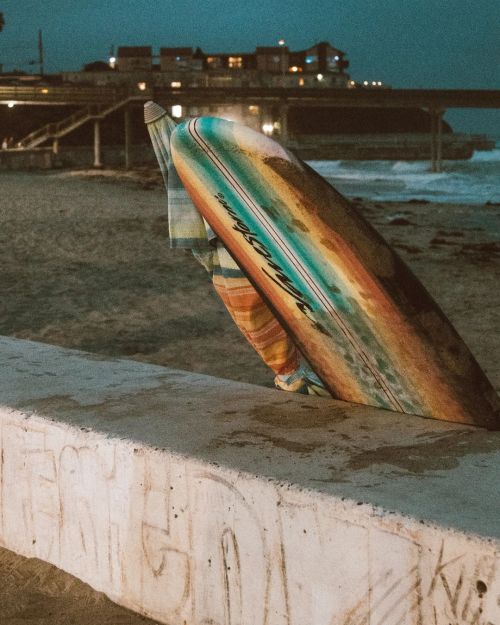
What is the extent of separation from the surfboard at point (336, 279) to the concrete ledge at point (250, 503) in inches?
6.2

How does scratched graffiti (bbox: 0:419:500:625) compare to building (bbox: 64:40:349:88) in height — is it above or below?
below

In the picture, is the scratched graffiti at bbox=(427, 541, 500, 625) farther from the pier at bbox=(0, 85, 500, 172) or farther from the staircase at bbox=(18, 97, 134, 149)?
the staircase at bbox=(18, 97, 134, 149)

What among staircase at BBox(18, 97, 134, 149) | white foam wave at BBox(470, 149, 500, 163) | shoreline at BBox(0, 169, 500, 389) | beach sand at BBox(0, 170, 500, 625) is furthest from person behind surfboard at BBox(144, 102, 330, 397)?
white foam wave at BBox(470, 149, 500, 163)

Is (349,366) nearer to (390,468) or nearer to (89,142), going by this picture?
(390,468)

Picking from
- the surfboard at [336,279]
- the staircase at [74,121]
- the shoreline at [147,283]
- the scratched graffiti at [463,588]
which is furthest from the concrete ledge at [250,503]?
the staircase at [74,121]

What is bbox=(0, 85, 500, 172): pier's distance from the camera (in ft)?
127

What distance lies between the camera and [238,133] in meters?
2.88

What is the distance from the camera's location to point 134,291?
979cm

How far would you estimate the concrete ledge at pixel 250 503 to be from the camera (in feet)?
6.42

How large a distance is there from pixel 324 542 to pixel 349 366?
1113 mm

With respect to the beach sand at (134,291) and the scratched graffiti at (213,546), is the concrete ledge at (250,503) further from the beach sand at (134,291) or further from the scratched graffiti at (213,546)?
the beach sand at (134,291)

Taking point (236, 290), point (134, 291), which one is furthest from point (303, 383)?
point (134, 291)

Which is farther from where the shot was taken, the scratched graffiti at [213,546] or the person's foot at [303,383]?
the person's foot at [303,383]

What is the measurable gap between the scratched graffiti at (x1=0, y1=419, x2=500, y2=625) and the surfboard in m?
0.92
